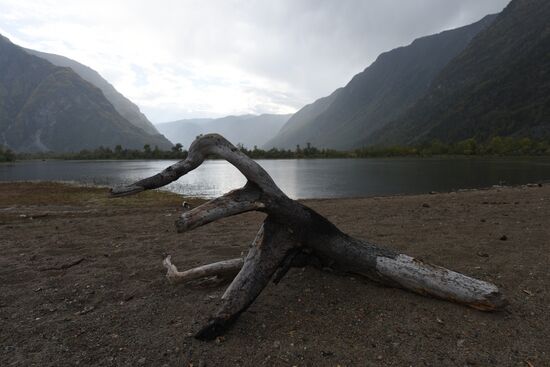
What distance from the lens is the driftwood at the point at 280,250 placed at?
16.7ft

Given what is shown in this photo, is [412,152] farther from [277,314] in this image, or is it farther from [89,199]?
[277,314]

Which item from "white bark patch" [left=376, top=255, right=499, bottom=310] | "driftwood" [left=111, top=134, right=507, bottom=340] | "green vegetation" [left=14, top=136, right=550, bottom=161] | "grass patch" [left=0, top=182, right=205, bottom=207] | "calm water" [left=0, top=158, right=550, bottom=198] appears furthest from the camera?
"green vegetation" [left=14, top=136, right=550, bottom=161]

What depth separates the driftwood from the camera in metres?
5.09

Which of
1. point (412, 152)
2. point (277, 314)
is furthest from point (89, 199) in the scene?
point (412, 152)

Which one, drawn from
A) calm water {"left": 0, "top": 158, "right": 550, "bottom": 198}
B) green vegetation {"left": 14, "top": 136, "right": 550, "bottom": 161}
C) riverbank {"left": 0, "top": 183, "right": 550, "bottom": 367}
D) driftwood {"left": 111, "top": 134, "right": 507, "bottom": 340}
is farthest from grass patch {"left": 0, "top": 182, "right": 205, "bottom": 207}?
green vegetation {"left": 14, "top": 136, "right": 550, "bottom": 161}

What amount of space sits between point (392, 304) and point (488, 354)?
1430 mm

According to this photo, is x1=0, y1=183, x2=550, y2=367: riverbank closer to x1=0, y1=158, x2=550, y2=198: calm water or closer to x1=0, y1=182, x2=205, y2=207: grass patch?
x1=0, y1=182, x2=205, y2=207: grass patch

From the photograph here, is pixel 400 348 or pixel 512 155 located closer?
pixel 400 348

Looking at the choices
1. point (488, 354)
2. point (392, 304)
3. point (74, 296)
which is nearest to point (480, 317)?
point (488, 354)

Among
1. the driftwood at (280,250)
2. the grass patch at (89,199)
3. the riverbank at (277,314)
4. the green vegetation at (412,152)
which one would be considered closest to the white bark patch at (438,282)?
the driftwood at (280,250)

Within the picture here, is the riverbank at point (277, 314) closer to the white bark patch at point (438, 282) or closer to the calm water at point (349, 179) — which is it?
the white bark patch at point (438, 282)

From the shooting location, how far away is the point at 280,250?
5.50m

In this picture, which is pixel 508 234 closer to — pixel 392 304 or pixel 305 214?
pixel 392 304

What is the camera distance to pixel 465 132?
7259 inches
